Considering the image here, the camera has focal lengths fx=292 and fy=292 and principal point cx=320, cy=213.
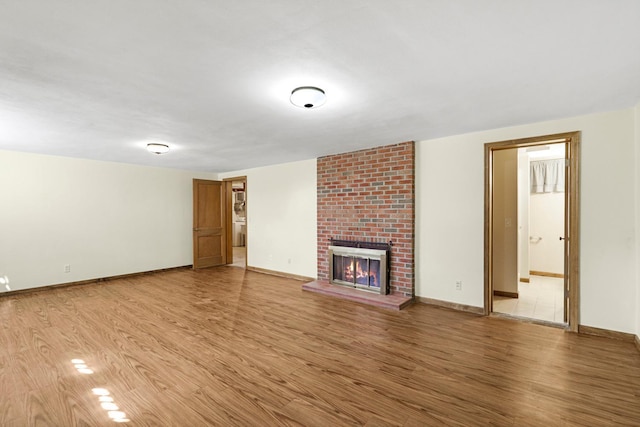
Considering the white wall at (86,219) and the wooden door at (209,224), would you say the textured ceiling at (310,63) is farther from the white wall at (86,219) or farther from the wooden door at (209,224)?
the wooden door at (209,224)

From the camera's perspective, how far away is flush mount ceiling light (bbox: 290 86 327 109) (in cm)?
229

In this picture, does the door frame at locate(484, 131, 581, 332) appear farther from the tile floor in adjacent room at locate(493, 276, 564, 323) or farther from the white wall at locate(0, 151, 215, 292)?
the white wall at locate(0, 151, 215, 292)

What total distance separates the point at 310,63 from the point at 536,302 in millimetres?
4420

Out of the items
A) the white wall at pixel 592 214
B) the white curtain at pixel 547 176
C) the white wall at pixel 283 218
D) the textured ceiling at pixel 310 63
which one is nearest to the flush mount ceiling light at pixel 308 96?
the textured ceiling at pixel 310 63

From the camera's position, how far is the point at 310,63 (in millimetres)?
1941

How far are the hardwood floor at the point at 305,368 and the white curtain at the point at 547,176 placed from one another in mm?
3973

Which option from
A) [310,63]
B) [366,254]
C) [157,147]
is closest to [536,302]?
[366,254]

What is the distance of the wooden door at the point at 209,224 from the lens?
21.9ft

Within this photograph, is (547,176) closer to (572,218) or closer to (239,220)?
(572,218)

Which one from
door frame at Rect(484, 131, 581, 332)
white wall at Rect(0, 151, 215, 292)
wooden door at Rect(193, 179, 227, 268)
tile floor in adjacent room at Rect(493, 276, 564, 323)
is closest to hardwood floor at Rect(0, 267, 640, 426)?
door frame at Rect(484, 131, 581, 332)

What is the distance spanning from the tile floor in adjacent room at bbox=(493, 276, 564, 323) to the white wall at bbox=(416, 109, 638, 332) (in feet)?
1.66

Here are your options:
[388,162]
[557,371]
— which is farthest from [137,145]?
[557,371]

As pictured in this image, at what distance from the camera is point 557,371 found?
2322mm

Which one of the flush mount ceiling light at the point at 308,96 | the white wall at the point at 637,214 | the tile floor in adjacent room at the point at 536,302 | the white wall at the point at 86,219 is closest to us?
the flush mount ceiling light at the point at 308,96
